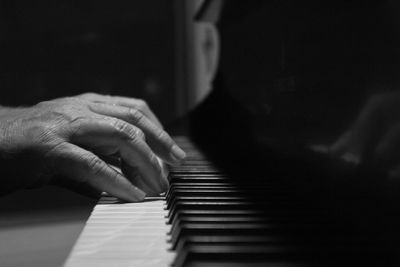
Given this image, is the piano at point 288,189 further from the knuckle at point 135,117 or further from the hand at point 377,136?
the knuckle at point 135,117

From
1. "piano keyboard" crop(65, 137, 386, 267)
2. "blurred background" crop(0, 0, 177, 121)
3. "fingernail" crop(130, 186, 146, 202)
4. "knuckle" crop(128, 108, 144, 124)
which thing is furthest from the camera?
"blurred background" crop(0, 0, 177, 121)

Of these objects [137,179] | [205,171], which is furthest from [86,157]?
[205,171]

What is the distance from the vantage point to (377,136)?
24.4 inches

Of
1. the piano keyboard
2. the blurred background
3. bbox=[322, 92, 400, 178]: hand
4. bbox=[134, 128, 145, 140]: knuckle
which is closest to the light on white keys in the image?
the piano keyboard

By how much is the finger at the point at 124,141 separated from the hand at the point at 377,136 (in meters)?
0.39

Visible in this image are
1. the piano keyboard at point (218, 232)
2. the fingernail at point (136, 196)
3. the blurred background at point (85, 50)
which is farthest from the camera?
the blurred background at point (85, 50)

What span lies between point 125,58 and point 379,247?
14.0ft

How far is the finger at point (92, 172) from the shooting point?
0.98m

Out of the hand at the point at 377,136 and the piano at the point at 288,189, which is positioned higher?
the hand at the point at 377,136

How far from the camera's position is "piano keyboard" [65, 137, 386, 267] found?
1.88 feet

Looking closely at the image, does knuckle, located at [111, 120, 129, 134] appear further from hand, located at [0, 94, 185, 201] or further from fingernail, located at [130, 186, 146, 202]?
fingernail, located at [130, 186, 146, 202]

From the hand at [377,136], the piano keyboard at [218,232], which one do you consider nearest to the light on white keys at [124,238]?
the piano keyboard at [218,232]

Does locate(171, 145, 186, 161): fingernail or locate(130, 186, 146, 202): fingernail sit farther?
locate(171, 145, 186, 161): fingernail

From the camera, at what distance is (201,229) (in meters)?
0.67
